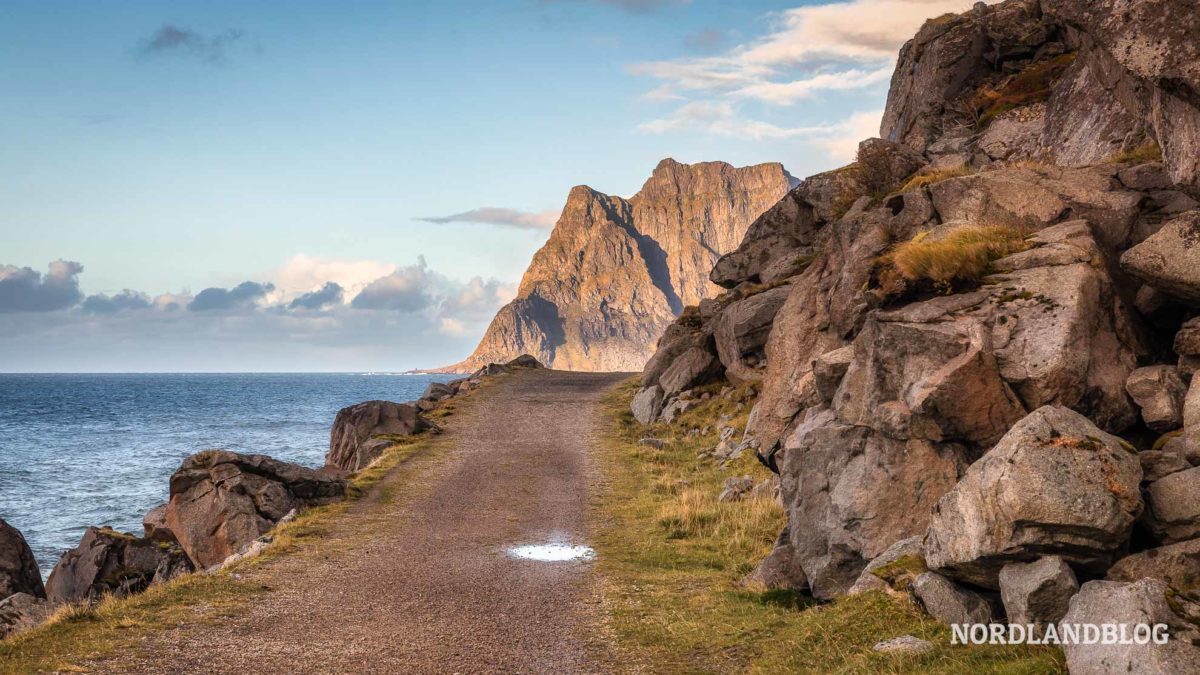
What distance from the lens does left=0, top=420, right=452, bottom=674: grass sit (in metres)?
11.1

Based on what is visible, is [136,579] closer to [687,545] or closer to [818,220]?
[687,545]

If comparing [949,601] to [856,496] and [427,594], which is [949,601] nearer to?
[856,496]

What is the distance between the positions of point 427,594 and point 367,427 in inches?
858

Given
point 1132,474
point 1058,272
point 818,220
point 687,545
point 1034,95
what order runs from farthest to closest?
point 818,220, point 1034,95, point 687,545, point 1058,272, point 1132,474

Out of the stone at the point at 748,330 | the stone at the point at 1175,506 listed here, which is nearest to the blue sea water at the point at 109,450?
the stone at the point at 748,330

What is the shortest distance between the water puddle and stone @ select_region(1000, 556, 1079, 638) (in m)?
10.1

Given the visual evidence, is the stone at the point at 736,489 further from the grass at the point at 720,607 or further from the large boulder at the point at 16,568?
the large boulder at the point at 16,568

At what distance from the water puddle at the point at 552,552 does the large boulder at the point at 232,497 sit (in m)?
7.69

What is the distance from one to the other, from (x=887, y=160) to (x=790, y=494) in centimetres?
1748

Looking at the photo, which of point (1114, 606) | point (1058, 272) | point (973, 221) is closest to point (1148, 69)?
point (1058, 272)

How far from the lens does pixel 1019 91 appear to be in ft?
104

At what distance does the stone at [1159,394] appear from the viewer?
1080 centimetres

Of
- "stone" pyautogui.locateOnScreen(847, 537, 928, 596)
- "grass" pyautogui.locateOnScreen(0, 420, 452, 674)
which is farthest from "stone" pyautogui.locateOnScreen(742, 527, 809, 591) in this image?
"grass" pyautogui.locateOnScreen(0, 420, 452, 674)

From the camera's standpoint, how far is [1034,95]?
30.4 meters
